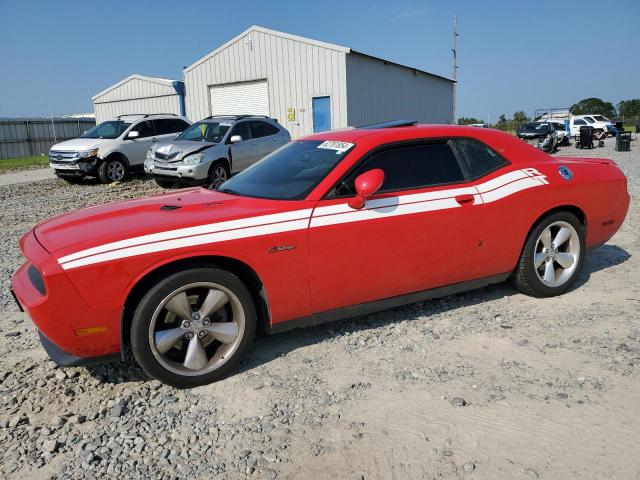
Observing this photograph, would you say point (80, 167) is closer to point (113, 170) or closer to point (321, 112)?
point (113, 170)

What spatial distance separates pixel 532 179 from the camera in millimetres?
4172

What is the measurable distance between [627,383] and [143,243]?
2915mm

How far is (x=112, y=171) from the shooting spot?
13438mm

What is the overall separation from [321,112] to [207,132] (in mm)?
8655

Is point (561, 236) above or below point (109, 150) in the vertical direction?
below

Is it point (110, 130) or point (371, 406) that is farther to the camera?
point (110, 130)

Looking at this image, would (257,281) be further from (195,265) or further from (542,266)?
(542,266)

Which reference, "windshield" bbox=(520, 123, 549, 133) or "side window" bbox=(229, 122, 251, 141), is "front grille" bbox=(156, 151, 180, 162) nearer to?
"side window" bbox=(229, 122, 251, 141)

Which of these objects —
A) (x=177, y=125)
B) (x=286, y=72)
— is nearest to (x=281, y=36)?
(x=286, y=72)

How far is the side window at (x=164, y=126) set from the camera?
14.6 metres

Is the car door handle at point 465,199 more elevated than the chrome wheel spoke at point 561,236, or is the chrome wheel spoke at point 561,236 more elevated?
the car door handle at point 465,199

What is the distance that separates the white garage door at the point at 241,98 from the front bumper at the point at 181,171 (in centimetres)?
1087

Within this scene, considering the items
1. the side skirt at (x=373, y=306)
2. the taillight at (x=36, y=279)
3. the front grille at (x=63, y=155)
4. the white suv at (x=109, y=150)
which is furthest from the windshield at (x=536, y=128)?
the taillight at (x=36, y=279)

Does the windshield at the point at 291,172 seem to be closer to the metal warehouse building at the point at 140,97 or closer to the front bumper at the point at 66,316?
the front bumper at the point at 66,316
